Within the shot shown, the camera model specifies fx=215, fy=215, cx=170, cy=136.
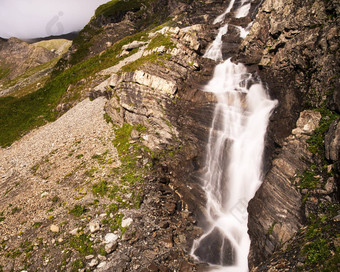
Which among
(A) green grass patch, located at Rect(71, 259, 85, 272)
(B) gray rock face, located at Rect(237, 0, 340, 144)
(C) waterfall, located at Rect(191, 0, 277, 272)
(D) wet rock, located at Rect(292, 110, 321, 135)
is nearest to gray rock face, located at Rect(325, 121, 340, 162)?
(D) wet rock, located at Rect(292, 110, 321, 135)

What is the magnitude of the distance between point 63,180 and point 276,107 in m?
21.4

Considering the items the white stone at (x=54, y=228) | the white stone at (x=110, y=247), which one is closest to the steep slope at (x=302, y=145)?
the white stone at (x=110, y=247)

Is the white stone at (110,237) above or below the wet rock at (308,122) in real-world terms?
below

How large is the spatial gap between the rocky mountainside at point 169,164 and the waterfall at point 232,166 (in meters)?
0.86

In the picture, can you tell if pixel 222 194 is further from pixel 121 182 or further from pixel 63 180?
pixel 63 180

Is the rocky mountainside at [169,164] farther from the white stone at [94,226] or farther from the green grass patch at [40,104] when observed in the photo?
the green grass patch at [40,104]

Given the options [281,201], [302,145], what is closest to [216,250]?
[281,201]

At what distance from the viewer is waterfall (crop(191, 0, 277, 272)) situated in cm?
1552

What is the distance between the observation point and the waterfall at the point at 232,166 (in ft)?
50.9

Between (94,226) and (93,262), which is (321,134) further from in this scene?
(93,262)

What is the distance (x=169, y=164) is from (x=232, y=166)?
236 inches

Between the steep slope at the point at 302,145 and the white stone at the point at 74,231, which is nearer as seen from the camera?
the steep slope at the point at 302,145

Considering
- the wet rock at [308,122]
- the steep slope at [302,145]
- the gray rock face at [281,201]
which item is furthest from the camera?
the wet rock at [308,122]

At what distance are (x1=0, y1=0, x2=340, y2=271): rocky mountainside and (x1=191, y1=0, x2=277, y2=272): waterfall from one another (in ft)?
2.83
